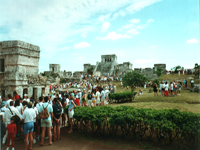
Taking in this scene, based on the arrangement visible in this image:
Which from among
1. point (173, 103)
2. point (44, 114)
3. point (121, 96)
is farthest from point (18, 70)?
point (173, 103)

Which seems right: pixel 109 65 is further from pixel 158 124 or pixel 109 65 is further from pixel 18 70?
pixel 158 124

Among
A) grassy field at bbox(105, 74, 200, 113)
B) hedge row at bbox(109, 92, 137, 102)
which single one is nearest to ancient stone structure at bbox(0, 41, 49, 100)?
hedge row at bbox(109, 92, 137, 102)

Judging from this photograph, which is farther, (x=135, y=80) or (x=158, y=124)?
(x=135, y=80)

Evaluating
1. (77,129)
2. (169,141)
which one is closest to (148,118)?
(169,141)

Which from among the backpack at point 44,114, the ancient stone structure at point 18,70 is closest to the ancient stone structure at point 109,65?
the ancient stone structure at point 18,70

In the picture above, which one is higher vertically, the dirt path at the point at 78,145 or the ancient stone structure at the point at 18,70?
the ancient stone structure at the point at 18,70

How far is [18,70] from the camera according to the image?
12977 millimetres

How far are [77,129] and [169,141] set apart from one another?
436cm

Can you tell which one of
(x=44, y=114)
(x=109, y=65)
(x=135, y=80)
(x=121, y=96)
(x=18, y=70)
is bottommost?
(x=121, y=96)

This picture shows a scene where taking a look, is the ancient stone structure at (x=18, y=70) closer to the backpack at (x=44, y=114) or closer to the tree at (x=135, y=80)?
the backpack at (x=44, y=114)

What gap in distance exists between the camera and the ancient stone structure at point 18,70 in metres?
12.5

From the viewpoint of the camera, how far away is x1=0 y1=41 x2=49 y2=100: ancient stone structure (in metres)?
12.5

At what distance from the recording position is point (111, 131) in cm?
631

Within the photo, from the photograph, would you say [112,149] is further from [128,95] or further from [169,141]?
[128,95]
